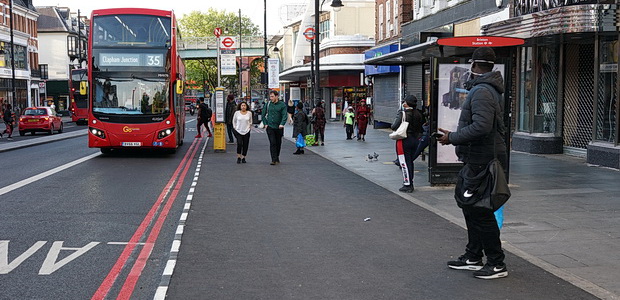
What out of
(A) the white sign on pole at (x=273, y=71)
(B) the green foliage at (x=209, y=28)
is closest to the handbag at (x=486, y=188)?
(A) the white sign on pole at (x=273, y=71)

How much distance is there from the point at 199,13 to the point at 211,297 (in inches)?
4064

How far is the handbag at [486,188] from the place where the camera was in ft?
18.8

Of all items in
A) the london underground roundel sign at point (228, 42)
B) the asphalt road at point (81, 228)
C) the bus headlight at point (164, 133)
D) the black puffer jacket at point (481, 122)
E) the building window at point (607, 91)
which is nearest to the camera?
the asphalt road at point (81, 228)

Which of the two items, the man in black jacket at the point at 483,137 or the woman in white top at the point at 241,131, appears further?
the woman in white top at the point at 241,131

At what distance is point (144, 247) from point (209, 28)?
327 feet

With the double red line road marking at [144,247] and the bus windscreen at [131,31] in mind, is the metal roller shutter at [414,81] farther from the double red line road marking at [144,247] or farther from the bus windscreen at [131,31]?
the double red line road marking at [144,247]

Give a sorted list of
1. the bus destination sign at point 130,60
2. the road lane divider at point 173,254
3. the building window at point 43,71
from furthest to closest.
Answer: the building window at point 43,71
the bus destination sign at point 130,60
the road lane divider at point 173,254

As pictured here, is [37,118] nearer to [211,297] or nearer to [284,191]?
[284,191]

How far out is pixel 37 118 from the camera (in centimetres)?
3350

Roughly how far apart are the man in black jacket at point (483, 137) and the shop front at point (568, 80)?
9.53m

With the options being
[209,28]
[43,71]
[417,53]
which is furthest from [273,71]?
[209,28]

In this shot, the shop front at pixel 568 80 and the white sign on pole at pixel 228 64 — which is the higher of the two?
the white sign on pole at pixel 228 64

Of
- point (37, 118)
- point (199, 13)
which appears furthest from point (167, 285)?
point (199, 13)

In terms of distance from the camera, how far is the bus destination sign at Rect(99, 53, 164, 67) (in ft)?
59.0
